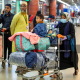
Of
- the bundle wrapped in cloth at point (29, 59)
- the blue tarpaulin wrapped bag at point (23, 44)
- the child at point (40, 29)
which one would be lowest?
the bundle wrapped in cloth at point (29, 59)

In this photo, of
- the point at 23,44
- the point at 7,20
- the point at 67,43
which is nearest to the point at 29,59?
the point at 23,44

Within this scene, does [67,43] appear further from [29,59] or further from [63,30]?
[29,59]

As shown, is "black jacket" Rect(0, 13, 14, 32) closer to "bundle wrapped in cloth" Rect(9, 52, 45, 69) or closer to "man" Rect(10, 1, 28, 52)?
"man" Rect(10, 1, 28, 52)

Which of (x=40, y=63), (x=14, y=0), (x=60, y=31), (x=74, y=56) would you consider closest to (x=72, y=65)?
(x=74, y=56)

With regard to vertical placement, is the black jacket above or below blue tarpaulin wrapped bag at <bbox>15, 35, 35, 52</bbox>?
above

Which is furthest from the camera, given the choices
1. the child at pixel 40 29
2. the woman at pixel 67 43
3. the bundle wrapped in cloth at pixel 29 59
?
the woman at pixel 67 43

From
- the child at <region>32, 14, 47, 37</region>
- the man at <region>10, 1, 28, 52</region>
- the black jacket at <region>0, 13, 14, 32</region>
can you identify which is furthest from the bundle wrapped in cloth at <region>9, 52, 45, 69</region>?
the black jacket at <region>0, 13, 14, 32</region>

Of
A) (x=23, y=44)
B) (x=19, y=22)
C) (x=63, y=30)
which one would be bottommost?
(x=23, y=44)

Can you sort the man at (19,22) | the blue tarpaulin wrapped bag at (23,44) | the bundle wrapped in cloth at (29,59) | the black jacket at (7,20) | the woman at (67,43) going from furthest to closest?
1. the black jacket at (7,20)
2. the man at (19,22)
3. the woman at (67,43)
4. the blue tarpaulin wrapped bag at (23,44)
5. the bundle wrapped in cloth at (29,59)

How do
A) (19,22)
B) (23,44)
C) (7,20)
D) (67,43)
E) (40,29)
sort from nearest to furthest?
1. (23,44)
2. (40,29)
3. (67,43)
4. (19,22)
5. (7,20)

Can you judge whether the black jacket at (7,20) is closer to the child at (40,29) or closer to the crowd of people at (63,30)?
the crowd of people at (63,30)

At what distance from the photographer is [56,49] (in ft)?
10.2

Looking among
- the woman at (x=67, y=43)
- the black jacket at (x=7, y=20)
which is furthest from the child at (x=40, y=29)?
the black jacket at (x=7, y=20)

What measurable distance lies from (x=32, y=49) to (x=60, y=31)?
1063mm
